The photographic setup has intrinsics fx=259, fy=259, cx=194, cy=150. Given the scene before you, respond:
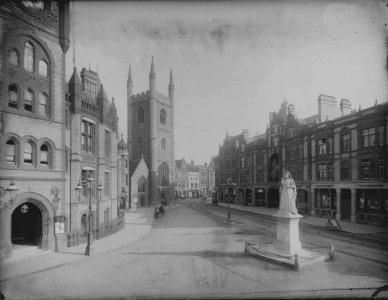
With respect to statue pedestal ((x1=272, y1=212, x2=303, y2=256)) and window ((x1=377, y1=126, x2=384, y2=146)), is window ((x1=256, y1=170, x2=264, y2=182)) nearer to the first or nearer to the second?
window ((x1=377, y1=126, x2=384, y2=146))

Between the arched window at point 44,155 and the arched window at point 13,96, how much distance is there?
2.80 m

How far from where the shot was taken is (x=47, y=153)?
52.4 ft

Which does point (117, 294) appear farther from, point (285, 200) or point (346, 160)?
point (346, 160)

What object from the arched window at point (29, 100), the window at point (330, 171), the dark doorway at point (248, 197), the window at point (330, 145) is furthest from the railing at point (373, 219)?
the arched window at point (29, 100)

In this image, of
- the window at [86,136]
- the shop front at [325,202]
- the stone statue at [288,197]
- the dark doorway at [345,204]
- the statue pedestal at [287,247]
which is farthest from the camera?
the shop front at [325,202]

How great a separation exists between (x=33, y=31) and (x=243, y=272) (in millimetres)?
17261

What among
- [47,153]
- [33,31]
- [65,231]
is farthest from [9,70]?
[65,231]

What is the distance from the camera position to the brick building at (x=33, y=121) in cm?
1364

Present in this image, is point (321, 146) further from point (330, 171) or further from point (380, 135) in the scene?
point (380, 135)

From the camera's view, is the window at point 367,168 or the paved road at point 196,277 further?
the window at point 367,168

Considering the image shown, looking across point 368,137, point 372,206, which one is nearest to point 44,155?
point 368,137

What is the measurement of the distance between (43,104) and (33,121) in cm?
134

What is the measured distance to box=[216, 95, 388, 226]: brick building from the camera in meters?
24.2

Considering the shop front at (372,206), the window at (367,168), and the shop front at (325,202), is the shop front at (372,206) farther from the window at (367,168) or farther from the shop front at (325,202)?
the shop front at (325,202)
